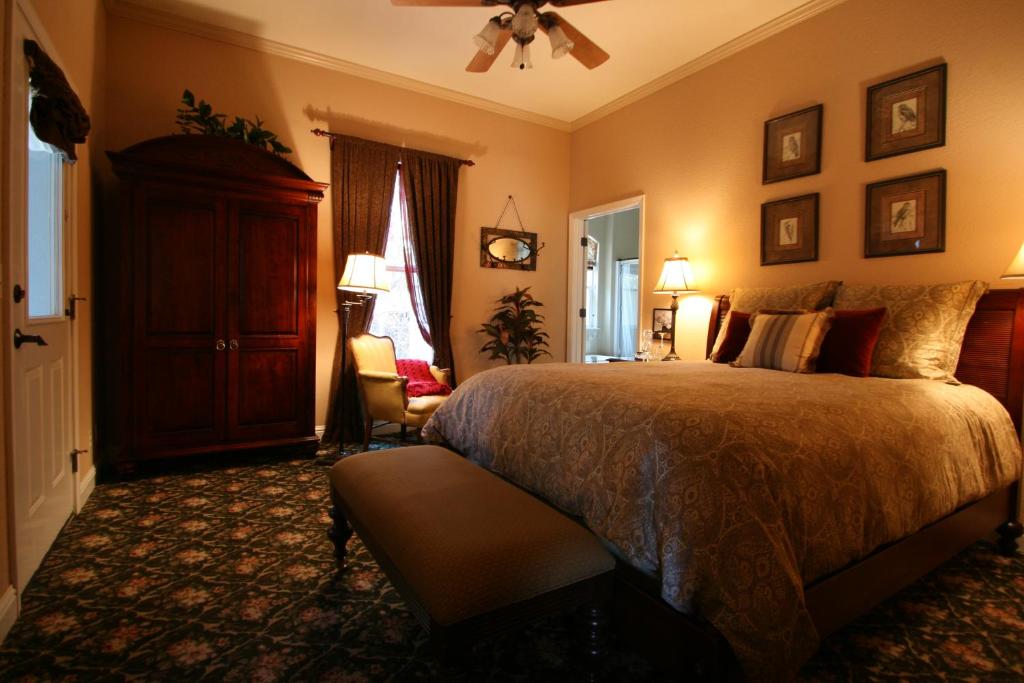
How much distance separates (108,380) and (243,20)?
2594 millimetres

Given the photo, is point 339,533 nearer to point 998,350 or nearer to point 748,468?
point 748,468

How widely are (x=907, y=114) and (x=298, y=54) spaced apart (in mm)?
4074

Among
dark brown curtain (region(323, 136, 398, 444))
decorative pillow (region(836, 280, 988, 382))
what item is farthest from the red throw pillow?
decorative pillow (region(836, 280, 988, 382))

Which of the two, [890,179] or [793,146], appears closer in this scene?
[890,179]

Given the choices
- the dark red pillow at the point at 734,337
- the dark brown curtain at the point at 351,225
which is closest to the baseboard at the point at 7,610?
A: the dark brown curtain at the point at 351,225

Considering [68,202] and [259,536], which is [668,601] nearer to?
[259,536]

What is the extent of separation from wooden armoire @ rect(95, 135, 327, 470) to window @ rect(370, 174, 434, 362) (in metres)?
0.92

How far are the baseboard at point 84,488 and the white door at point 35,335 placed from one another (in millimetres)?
111

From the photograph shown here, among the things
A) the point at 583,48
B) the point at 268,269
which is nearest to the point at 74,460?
the point at 268,269

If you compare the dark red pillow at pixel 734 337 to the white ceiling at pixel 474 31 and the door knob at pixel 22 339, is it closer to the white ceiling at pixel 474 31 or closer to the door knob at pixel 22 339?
the white ceiling at pixel 474 31

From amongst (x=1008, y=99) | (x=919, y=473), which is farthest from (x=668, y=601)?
(x=1008, y=99)

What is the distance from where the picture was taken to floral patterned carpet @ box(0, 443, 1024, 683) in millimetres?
1442

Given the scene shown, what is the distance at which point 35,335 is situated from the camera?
74.6 inches

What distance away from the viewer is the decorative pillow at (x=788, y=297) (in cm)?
291
